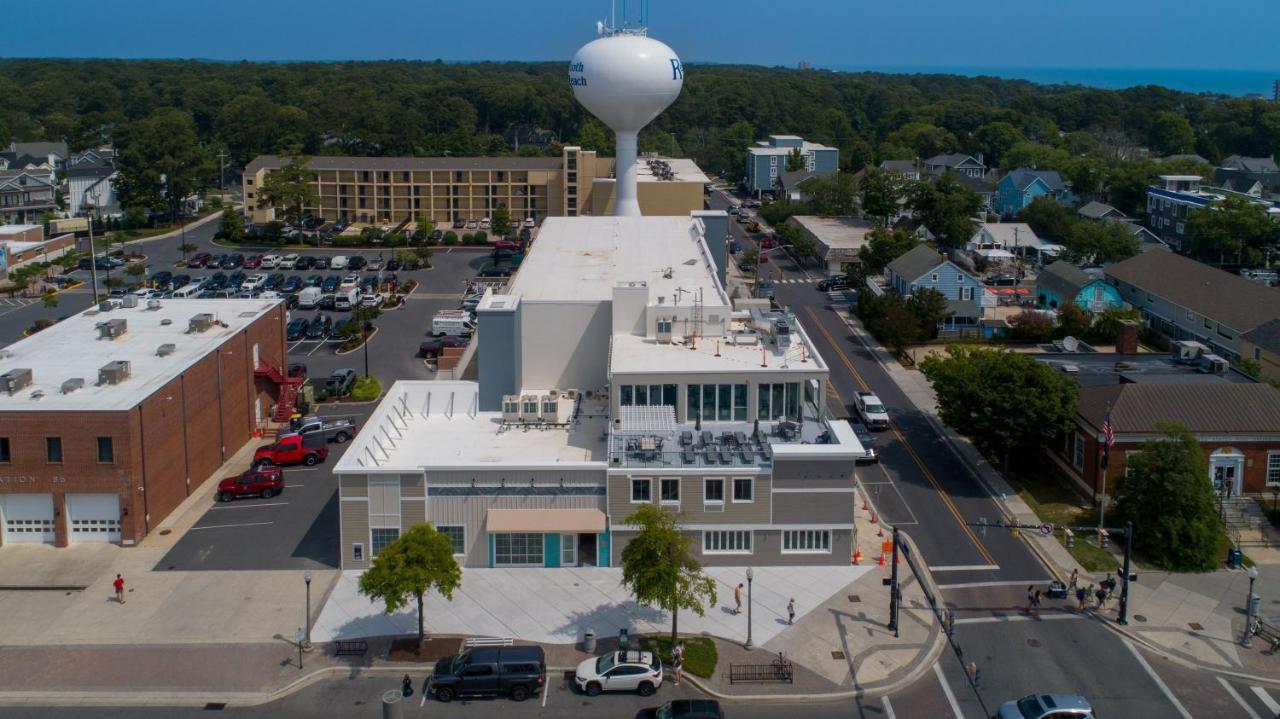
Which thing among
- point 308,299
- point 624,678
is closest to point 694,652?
point 624,678

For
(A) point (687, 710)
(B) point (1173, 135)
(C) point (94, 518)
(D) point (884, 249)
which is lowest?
(A) point (687, 710)

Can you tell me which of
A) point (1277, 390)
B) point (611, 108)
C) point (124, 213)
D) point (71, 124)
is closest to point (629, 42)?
point (611, 108)

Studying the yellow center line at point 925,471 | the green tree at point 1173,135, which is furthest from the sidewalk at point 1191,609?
the green tree at point 1173,135

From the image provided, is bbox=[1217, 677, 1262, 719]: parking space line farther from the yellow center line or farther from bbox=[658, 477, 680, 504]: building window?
bbox=[658, 477, 680, 504]: building window

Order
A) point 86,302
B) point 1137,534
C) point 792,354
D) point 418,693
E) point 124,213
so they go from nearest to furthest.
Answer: point 418,693, point 1137,534, point 792,354, point 86,302, point 124,213

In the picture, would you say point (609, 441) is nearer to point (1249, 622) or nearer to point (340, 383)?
point (1249, 622)

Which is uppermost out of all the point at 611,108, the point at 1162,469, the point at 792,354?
the point at 611,108

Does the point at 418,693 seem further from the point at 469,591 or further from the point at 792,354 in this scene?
the point at 792,354
